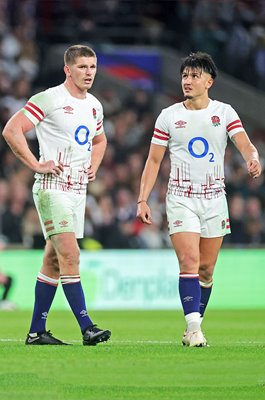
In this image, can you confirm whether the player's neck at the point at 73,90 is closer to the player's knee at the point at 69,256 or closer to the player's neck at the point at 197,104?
the player's neck at the point at 197,104

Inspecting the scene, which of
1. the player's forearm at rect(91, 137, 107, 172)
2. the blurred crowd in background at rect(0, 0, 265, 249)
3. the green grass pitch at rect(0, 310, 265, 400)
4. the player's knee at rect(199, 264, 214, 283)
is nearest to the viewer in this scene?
the green grass pitch at rect(0, 310, 265, 400)

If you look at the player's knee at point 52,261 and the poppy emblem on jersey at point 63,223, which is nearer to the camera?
the poppy emblem on jersey at point 63,223

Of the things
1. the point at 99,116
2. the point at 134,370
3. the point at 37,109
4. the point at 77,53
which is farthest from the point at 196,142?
the point at 134,370

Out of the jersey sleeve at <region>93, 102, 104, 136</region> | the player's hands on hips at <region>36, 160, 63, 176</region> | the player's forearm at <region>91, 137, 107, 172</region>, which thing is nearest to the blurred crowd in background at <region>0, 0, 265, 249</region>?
the player's forearm at <region>91, 137, 107, 172</region>

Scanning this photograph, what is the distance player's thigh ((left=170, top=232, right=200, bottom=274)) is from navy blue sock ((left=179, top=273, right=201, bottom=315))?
0.05m

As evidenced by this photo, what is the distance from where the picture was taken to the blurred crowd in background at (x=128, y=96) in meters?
21.0

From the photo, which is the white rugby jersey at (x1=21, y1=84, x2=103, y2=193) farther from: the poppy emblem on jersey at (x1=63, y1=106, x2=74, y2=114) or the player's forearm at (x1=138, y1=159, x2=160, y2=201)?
the player's forearm at (x1=138, y1=159, x2=160, y2=201)

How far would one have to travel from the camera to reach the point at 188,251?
10.5 m

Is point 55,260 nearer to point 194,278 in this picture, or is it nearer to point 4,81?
point 194,278

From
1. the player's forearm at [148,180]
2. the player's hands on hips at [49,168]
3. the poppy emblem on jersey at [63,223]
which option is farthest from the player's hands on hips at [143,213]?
the player's hands on hips at [49,168]

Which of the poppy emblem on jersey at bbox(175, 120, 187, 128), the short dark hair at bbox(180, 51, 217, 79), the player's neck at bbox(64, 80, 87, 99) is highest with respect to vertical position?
the short dark hair at bbox(180, 51, 217, 79)

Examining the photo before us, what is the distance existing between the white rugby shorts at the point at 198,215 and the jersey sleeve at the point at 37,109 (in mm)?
1277

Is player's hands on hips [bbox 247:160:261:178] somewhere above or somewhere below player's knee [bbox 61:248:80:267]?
above

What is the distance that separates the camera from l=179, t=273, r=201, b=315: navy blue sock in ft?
34.6
